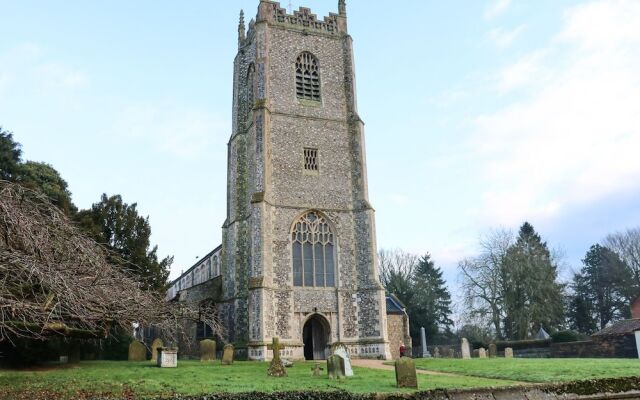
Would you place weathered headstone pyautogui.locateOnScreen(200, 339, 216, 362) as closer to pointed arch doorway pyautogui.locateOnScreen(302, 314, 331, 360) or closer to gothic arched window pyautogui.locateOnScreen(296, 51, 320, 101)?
pointed arch doorway pyautogui.locateOnScreen(302, 314, 331, 360)

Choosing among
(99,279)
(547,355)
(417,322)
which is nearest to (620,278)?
(417,322)

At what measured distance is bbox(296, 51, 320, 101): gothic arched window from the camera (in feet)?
92.3

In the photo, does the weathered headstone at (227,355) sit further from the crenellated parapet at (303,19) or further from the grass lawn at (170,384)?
the crenellated parapet at (303,19)

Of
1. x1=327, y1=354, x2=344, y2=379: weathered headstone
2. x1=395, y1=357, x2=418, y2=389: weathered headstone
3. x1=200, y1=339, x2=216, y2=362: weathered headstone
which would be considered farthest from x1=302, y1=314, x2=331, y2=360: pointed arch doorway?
x1=395, y1=357, x2=418, y2=389: weathered headstone

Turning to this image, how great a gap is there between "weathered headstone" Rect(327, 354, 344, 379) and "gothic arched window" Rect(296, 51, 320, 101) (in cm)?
1691

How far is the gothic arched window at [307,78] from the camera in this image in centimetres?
2814

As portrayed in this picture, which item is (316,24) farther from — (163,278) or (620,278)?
(620,278)

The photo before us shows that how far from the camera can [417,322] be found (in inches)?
1860

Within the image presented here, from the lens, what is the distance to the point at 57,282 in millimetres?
6926

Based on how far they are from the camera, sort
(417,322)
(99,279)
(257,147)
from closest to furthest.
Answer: (99,279) < (257,147) < (417,322)

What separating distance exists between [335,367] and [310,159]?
567 inches

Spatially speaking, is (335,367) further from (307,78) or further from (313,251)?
(307,78)

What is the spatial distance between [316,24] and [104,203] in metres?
14.9

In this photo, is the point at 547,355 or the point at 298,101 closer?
the point at 298,101
